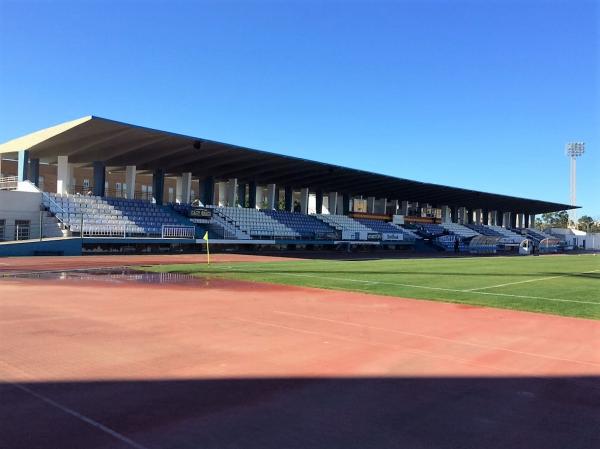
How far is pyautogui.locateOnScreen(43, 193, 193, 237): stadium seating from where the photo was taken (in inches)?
1375

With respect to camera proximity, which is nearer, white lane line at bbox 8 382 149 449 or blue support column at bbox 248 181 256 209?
white lane line at bbox 8 382 149 449

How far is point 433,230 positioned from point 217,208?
40.0 meters

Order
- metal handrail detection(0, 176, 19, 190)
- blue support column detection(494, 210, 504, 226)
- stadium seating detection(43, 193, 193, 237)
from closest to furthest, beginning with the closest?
stadium seating detection(43, 193, 193, 237) < metal handrail detection(0, 176, 19, 190) < blue support column detection(494, 210, 504, 226)

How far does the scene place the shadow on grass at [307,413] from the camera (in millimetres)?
4383

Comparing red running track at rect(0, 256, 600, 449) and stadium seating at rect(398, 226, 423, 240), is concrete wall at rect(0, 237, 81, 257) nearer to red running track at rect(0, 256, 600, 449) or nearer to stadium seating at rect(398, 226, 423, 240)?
red running track at rect(0, 256, 600, 449)

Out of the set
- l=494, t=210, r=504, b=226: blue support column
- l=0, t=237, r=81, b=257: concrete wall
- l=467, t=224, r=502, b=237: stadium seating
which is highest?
l=494, t=210, r=504, b=226: blue support column

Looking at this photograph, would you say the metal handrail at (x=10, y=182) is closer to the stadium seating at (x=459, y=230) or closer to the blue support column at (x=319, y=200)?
the blue support column at (x=319, y=200)

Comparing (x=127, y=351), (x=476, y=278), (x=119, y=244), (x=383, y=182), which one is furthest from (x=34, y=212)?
(x=383, y=182)

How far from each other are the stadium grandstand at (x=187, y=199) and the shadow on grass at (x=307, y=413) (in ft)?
94.6

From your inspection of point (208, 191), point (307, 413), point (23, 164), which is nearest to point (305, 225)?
point (208, 191)

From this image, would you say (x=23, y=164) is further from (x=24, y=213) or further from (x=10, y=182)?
(x=24, y=213)

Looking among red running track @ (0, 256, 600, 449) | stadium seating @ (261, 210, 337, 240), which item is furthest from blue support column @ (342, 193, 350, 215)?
red running track @ (0, 256, 600, 449)

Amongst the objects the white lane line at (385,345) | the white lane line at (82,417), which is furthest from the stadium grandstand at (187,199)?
the white lane line at (82,417)

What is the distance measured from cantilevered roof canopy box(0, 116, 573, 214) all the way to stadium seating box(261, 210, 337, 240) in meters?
4.57
